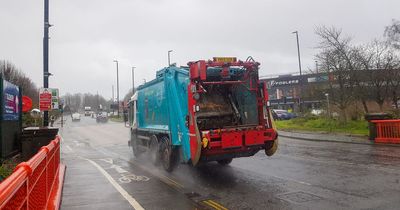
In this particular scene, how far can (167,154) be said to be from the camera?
11.8 metres

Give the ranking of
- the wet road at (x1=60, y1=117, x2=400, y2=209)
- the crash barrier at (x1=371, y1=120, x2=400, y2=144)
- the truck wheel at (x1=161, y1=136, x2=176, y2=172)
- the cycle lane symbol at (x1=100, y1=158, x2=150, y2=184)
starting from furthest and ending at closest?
1. the crash barrier at (x1=371, y1=120, x2=400, y2=144)
2. the truck wheel at (x1=161, y1=136, x2=176, y2=172)
3. the cycle lane symbol at (x1=100, y1=158, x2=150, y2=184)
4. the wet road at (x1=60, y1=117, x2=400, y2=209)

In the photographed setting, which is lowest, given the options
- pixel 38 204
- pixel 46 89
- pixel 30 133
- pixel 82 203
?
pixel 82 203

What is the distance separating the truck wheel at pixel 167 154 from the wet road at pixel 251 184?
0.76 feet

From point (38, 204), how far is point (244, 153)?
5.95 metres

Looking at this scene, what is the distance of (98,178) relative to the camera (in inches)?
446

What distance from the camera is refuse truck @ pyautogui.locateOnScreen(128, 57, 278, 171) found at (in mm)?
9820

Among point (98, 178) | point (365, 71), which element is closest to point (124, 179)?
point (98, 178)

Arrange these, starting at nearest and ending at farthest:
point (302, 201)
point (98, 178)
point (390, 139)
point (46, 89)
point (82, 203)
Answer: point (302, 201) < point (82, 203) < point (98, 178) < point (46, 89) < point (390, 139)

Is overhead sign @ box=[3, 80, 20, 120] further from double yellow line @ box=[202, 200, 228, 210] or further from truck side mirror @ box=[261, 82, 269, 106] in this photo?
truck side mirror @ box=[261, 82, 269, 106]

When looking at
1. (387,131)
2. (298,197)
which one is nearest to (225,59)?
(298,197)

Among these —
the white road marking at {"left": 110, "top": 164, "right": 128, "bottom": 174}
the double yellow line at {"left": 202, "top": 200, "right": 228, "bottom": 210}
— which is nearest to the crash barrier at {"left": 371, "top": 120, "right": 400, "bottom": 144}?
the white road marking at {"left": 110, "top": 164, "right": 128, "bottom": 174}

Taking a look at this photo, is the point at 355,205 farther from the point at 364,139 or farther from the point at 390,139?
the point at 364,139

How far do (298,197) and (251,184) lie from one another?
181 cm

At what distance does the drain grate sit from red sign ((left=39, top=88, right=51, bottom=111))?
10.9 m
